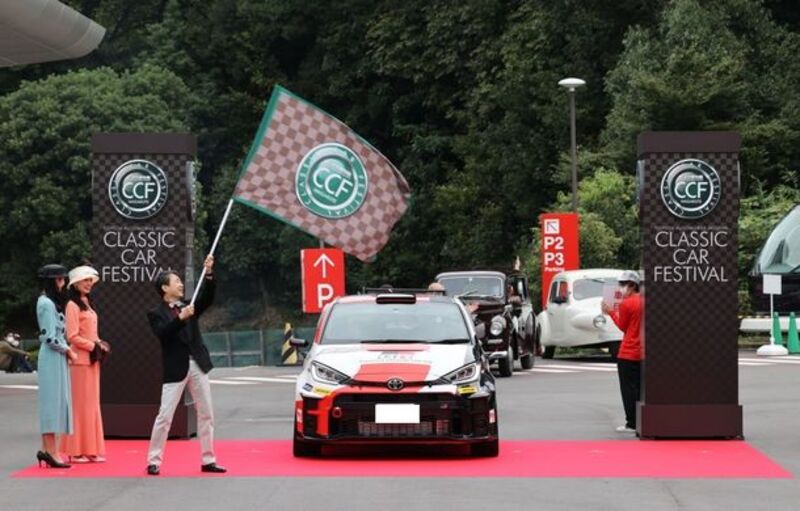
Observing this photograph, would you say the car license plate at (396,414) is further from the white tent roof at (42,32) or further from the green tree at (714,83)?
the green tree at (714,83)

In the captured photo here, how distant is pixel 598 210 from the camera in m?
56.1

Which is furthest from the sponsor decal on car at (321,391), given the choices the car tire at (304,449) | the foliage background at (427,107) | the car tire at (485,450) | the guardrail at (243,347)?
the guardrail at (243,347)

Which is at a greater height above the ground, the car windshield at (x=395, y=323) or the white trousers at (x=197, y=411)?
the car windshield at (x=395, y=323)

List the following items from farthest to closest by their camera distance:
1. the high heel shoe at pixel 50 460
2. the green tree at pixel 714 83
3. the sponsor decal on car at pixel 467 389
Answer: the green tree at pixel 714 83 → the sponsor decal on car at pixel 467 389 → the high heel shoe at pixel 50 460

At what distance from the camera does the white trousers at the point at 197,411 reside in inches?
666

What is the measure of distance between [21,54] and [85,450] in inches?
885

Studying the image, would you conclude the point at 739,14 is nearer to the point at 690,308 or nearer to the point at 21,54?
the point at 21,54

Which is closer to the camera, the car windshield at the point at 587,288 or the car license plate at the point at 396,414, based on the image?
the car license plate at the point at 396,414

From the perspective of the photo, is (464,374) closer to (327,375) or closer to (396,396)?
(396,396)

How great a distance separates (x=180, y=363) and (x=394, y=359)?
213 centimetres

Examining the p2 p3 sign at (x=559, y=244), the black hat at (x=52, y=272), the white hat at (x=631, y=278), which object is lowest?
the white hat at (x=631, y=278)

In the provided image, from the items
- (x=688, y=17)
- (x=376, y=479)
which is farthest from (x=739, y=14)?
(x=376, y=479)

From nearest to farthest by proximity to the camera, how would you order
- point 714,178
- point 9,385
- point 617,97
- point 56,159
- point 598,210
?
point 714,178 < point 9,385 < point 598,210 < point 617,97 < point 56,159

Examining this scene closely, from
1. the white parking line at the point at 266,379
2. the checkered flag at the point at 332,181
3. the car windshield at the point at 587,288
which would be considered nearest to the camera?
the checkered flag at the point at 332,181
